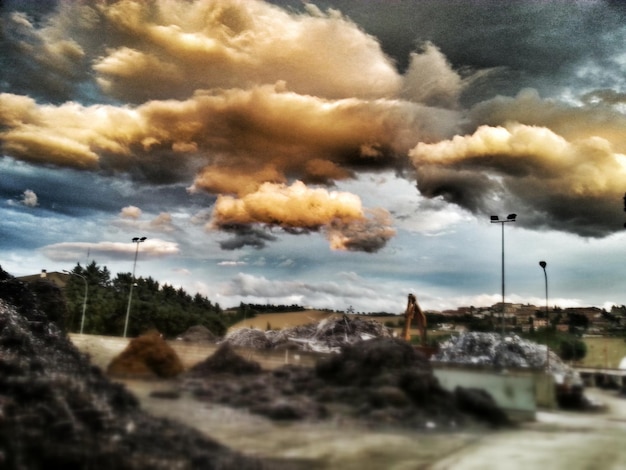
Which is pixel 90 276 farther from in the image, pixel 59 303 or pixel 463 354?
pixel 463 354

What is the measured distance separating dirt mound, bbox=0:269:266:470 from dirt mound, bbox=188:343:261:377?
21.4 inches

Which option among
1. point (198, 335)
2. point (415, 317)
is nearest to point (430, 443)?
point (415, 317)

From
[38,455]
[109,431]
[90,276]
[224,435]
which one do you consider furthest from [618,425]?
[90,276]

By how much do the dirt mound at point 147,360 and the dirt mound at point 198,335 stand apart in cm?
29

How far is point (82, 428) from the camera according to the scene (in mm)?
4281

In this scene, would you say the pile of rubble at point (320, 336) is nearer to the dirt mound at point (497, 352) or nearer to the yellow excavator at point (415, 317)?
the yellow excavator at point (415, 317)

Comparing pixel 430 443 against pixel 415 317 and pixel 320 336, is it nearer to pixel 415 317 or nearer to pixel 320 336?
pixel 415 317

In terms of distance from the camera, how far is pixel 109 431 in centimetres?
426

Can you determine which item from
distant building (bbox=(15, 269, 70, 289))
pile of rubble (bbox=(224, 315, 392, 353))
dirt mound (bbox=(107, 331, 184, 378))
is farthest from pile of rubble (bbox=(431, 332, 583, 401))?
distant building (bbox=(15, 269, 70, 289))

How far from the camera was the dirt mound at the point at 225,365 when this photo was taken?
15.1ft

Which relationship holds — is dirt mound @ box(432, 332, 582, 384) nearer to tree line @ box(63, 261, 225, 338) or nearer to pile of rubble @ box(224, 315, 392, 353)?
pile of rubble @ box(224, 315, 392, 353)

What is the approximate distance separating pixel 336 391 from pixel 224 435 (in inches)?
38.7

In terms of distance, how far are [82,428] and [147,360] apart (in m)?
0.80

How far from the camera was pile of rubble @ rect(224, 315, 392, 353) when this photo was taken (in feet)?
16.3
